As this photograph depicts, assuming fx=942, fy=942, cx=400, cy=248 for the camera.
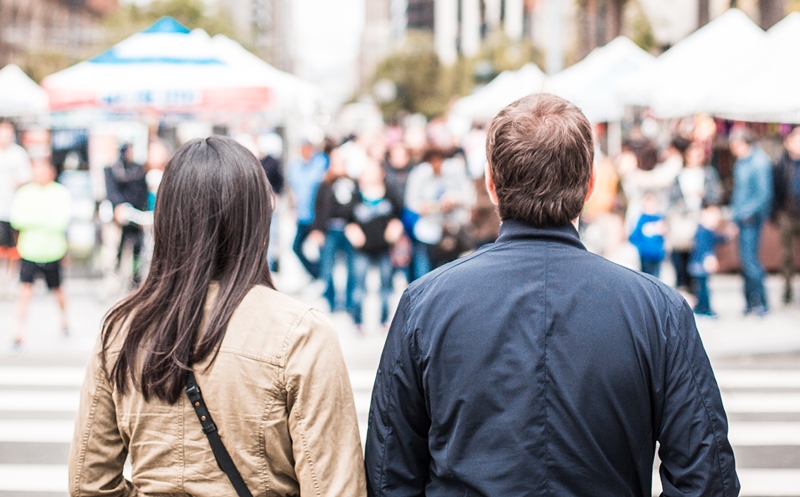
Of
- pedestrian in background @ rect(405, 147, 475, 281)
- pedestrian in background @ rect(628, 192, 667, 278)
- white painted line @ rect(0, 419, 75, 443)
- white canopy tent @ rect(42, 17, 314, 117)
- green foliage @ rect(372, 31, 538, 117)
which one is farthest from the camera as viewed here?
green foliage @ rect(372, 31, 538, 117)

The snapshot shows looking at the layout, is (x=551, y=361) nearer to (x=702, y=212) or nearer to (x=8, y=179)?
(x=702, y=212)

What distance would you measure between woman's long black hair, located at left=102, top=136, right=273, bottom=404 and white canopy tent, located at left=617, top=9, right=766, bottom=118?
397 inches

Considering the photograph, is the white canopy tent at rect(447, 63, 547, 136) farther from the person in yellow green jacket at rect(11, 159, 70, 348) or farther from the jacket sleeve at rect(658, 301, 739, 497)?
A: the jacket sleeve at rect(658, 301, 739, 497)

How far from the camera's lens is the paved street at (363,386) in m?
6.07

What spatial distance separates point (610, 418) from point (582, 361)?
0.47 ft

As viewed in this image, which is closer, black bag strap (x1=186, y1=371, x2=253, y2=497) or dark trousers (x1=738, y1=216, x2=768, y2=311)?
black bag strap (x1=186, y1=371, x2=253, y2=497)

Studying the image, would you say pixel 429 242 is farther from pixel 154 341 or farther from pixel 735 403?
pixel 154 341

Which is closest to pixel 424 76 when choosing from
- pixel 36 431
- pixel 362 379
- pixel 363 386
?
pixel 362 379

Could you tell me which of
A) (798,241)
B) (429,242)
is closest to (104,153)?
(429,242)

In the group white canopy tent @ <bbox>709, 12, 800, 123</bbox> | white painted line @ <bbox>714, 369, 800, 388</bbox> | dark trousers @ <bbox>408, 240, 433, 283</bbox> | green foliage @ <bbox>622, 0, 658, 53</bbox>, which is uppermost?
green foliage @ <bbox>622, 0, 658, 53</bbox>

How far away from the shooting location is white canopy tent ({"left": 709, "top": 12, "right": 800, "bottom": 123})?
10.3 meters

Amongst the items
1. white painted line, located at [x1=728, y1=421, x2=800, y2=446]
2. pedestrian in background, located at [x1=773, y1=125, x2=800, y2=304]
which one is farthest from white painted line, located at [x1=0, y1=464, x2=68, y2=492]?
pedestrian in background, located at [x1=773, y1=125, x2=800, y2=304]

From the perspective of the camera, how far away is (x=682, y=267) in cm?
1209

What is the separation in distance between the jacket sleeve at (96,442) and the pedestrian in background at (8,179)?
37.9 ft
